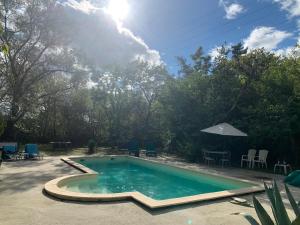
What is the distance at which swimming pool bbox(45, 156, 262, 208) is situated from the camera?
6.77m

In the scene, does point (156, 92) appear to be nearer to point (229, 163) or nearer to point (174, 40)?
point (174, 40)

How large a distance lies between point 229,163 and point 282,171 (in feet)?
9.47

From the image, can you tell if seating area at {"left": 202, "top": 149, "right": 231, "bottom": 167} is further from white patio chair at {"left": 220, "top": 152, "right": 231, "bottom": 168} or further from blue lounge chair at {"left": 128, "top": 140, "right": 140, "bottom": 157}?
blue lounge chair at {"left": 128, "top": 140, "right": 140, "bottom": 157}

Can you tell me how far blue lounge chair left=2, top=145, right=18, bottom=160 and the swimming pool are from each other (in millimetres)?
3950

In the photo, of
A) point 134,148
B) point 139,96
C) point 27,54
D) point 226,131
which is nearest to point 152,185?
point 226,131

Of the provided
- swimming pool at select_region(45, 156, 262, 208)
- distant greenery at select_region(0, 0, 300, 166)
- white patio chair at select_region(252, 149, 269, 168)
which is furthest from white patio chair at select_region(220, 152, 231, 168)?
swimming pool at select_region(45, 156, 262, 208)

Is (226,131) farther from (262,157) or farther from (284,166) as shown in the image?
(284,166)

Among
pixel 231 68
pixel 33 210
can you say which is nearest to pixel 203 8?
pixel 231 68

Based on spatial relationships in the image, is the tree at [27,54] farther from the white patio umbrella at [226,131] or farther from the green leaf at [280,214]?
the green leaf at [280,214]

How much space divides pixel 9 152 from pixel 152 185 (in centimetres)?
787

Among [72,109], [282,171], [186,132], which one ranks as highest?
[72,109]

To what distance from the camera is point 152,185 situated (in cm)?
1095

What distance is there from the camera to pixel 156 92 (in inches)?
987

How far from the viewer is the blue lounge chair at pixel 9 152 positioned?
14082 millimetres
